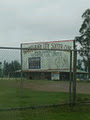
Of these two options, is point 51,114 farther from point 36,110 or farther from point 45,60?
point 45,60

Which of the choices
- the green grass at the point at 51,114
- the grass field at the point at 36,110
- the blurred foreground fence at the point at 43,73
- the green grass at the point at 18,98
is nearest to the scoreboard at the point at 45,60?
the blurred foreground fence at the point at 43,73

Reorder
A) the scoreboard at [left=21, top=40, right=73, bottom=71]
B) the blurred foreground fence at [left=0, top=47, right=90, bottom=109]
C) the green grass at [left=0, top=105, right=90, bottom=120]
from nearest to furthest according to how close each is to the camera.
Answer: the green grass at [left=0, top=105, right=90, bottom=120] → the blurred foreground fence at [left=0, top=47, right=90, bottom=109] → the scoreboard at [left=21, top=40, right=73, bottom=71]

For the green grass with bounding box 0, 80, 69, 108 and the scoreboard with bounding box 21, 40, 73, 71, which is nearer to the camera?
the green grass with bounding box 0, 80, 69, 108

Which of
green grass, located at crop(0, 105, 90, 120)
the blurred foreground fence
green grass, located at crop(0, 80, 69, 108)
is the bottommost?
green grass, located at crop(0, 105, 90, 120)

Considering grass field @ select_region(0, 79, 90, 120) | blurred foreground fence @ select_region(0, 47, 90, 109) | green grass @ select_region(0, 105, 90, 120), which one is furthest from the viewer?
blurred foreground fence @ select_region(0, 47, 90, 109)

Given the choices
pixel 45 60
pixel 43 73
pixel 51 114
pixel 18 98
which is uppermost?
pixel 45 60

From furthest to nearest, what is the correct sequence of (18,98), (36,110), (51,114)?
(18,98), (36,110), (51,114)

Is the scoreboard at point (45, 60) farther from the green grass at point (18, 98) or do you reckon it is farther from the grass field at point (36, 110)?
the green grass at point (18, 98)

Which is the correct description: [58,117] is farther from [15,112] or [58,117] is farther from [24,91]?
[24,91]

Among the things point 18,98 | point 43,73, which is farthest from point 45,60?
point 18,98

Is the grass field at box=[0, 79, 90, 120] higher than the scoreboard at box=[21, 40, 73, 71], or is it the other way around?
the scoreboard at box=[21, 40, 73, 71]

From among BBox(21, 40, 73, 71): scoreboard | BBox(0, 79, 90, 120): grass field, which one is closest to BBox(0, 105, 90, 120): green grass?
BBox(0, 79, 90, 120): grass field

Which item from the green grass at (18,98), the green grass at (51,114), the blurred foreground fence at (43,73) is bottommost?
the green grass at (51,114)

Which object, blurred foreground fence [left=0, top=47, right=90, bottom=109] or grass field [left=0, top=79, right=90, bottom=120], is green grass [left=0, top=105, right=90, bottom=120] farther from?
blurred foreground fence [left=0, top=47, right=90, bottom=109]
